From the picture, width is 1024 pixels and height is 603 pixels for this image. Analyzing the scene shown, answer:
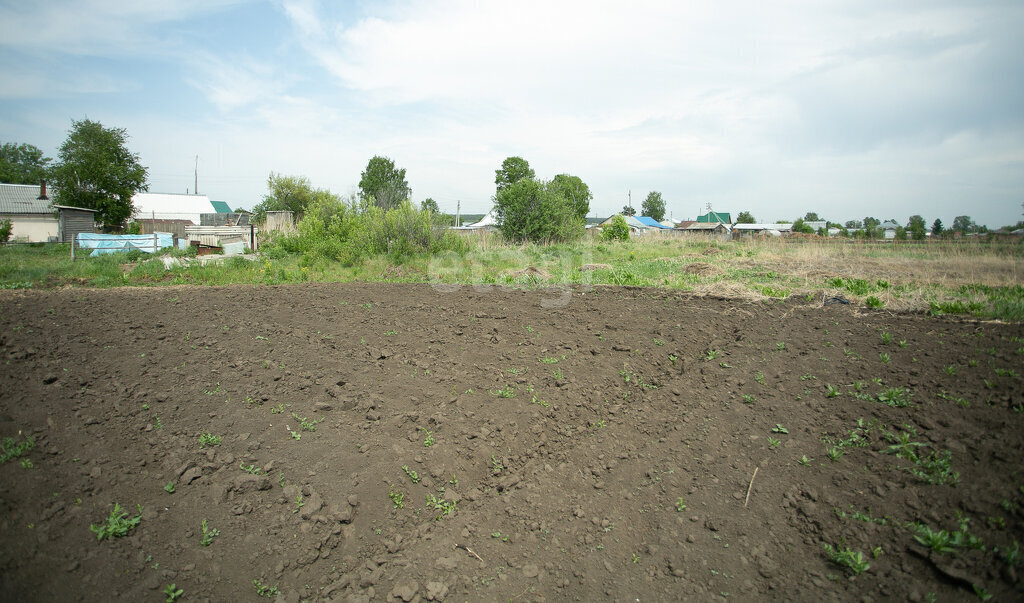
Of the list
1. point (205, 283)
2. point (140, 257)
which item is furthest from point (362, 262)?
point (140, 257)

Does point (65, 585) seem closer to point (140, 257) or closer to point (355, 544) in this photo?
point (355, 544)

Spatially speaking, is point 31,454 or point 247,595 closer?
point 247,595

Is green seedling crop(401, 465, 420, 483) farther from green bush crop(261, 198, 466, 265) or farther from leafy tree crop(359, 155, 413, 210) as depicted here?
leafy tree crop(359, 155, 413, 210)

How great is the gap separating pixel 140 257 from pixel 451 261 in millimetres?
9740

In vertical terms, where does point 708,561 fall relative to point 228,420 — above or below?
below

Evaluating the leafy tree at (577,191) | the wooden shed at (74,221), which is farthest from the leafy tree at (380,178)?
the wooden shed at (74,221)

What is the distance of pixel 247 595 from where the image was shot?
2.59 metres

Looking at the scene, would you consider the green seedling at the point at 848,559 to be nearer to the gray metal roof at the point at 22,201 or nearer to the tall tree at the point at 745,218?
the gray metal roof at the point at 22,201

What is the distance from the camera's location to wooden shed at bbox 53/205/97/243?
79.7 feet

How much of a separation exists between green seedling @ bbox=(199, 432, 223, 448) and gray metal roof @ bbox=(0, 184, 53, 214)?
34874mm

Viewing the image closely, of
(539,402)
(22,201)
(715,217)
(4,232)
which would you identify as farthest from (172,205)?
(715,217)

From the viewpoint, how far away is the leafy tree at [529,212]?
2109 cm

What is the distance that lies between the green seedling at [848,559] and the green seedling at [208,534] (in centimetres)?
358

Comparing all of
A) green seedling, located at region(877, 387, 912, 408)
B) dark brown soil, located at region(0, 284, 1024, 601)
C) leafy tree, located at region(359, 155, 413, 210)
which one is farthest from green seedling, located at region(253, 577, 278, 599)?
leafy tree, located at region(359, 155, 413, 210)
